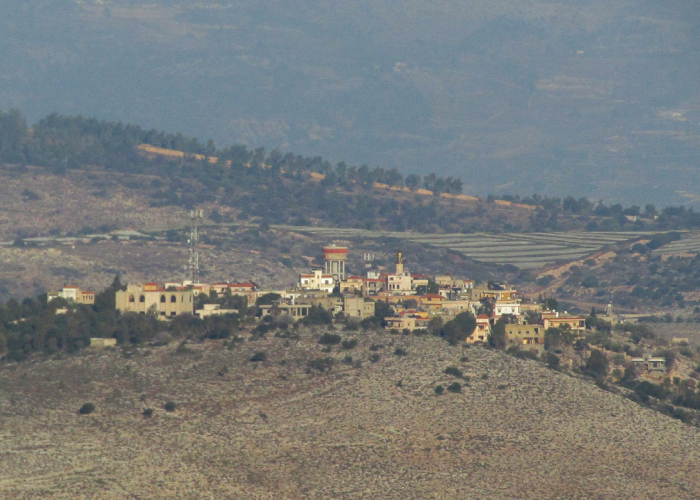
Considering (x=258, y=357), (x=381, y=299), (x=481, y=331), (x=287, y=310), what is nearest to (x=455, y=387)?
(x=258, y=357)

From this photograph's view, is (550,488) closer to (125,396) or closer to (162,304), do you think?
(125,396)

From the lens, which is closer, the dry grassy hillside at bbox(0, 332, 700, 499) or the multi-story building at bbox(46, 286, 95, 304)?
the dry grassy hillside at bbox(0, 332, 700, 499)

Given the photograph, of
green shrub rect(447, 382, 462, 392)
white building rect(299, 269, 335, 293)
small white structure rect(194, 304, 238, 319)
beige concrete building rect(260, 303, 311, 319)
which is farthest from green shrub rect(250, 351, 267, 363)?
white building rect(299, 269, 335, 293)

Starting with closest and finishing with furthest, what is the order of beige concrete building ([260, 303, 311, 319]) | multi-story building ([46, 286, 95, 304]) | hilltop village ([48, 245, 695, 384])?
hilltop village ([48, 245, 695, 384]) < beige concrete building ([260, 303, 311, 319]) < multi-story building ([46, 286, 95, 304])

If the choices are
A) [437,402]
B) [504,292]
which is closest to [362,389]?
[437,402]

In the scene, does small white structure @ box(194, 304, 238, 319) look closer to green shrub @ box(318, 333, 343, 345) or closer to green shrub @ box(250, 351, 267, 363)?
green shrub @ box(318, 333, 343, 345)

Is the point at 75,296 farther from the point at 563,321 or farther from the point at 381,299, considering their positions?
the point at 563,321

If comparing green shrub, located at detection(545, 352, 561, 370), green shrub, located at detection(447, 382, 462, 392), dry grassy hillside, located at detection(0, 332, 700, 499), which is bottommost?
dry grassy hillside, located at detection(0, 332, 700, 499)
